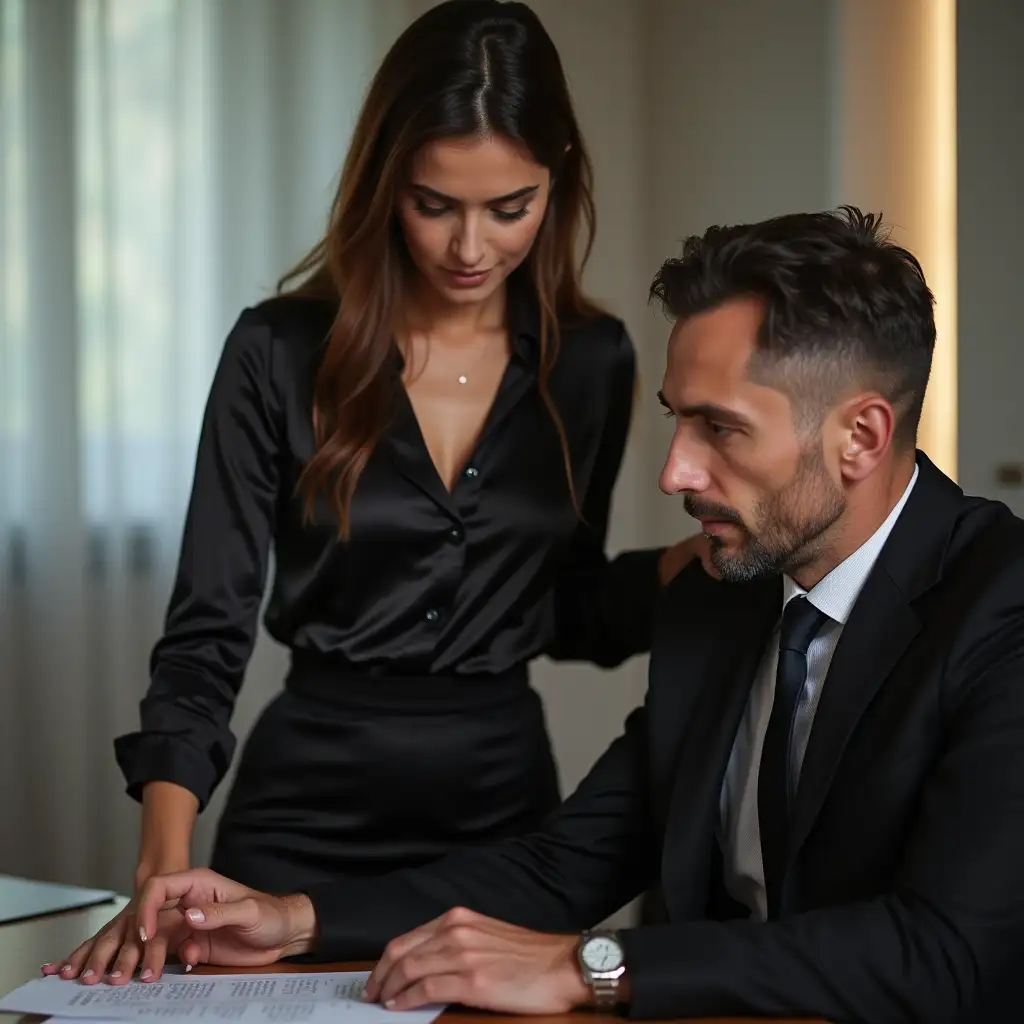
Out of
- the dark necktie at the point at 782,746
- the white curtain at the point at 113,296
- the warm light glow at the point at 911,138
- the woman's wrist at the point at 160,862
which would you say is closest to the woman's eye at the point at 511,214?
the dark necktie at the point at 782,746

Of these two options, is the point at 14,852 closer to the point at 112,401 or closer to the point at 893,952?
the point at 112,401

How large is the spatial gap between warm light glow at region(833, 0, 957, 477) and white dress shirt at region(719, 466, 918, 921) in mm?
1466

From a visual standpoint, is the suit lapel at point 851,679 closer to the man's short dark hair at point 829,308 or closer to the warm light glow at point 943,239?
the man's short dark hair at point 829,308

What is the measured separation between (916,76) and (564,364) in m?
1.62

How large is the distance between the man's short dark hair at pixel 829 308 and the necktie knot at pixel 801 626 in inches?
8.2

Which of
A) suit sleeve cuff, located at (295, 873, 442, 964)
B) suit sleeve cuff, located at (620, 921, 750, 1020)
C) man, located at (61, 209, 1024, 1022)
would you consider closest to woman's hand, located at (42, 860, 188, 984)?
man, located at (61, 209, 1024, 1022)

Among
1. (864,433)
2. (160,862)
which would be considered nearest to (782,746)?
(864,433)

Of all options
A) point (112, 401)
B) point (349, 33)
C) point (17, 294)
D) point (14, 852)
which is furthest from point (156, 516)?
point (349, 33)

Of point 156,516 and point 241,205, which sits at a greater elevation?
point 241,205

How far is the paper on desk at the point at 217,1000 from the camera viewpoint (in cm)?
139

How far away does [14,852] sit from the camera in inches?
158

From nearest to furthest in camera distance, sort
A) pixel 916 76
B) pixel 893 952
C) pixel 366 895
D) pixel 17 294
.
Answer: pixel 893 952 < pixel 366 895 < pixel 916 76 < pixel 17 294

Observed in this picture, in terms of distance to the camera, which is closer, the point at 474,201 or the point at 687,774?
the point at 687,774

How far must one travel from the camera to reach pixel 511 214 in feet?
6.63
